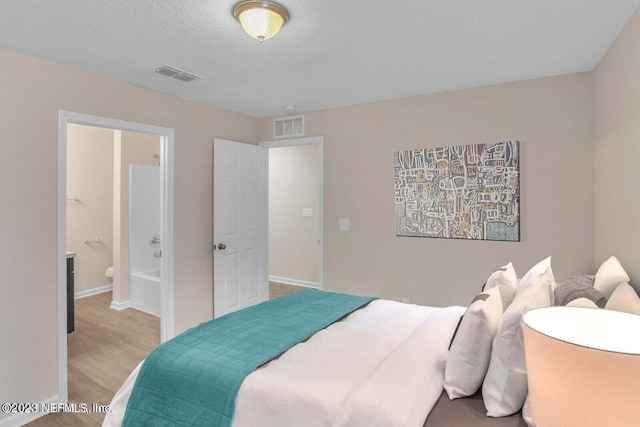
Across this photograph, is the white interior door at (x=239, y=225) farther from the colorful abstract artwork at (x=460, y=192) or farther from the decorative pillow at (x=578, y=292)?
the decorative pillow at (x=578, y=292)

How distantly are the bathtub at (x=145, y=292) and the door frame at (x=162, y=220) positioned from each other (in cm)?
107

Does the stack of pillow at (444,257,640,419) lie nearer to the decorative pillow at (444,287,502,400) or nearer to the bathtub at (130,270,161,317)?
the decorative pillow at (444,287,502,400)

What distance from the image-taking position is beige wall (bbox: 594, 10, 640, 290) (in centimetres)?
200

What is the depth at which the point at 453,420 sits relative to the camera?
133 cm

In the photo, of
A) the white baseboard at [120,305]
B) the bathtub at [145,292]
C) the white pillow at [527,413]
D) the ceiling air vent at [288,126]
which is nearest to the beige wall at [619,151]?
the white pillow at [527,413]

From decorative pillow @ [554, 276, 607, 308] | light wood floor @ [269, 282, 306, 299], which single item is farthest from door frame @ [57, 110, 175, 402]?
decorative pillow @ [554, 276, 607, 308]

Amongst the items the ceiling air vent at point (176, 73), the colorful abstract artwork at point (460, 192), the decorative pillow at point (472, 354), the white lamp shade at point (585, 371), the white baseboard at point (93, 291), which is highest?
the ceiling air vent at point (176, 73)

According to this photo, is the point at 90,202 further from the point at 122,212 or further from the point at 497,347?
the point at 497,347

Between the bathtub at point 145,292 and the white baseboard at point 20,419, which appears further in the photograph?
the bathtub at point 145,292

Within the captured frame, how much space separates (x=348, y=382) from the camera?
153 centimetres

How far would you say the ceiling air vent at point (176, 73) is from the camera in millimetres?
2808

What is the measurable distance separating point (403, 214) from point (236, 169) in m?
1.90

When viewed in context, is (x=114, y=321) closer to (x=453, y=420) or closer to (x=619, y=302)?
(x=453, y=420)

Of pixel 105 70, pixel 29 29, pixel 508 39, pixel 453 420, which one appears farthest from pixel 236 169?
pixel 453 420
